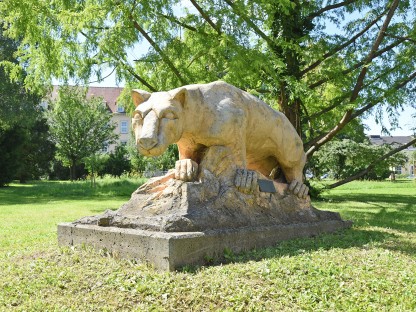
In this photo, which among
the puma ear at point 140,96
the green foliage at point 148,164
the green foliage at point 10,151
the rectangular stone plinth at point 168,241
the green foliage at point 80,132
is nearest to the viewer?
the rectangular stone plinth at point 168,241

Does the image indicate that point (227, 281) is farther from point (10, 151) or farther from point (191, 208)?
point (10, 151)

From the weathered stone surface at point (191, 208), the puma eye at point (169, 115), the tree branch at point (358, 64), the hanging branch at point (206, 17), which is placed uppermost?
the hanging branch at point (206, 17)

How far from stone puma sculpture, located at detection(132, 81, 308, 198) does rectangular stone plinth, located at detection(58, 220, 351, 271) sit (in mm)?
651

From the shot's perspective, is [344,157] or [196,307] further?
[344,157]

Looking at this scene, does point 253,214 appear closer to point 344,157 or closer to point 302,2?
point 302,2

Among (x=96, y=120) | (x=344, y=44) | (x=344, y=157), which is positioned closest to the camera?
(x=344, y=44)

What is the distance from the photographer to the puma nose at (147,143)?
4.67 meters

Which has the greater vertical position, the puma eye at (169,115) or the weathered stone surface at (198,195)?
the puma eye at (169,115)

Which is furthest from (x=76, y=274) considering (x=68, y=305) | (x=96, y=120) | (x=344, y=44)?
(x=96, y=120)

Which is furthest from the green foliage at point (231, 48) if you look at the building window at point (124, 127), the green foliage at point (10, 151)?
the building window at point (124, 127)

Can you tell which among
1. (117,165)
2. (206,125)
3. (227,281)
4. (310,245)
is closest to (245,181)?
(206,125)

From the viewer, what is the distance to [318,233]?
20.0ft

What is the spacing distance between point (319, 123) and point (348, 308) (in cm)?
1206

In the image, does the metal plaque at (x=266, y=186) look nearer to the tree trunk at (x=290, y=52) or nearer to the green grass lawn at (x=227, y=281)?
the green grass lawn at (x=227, y=281)
